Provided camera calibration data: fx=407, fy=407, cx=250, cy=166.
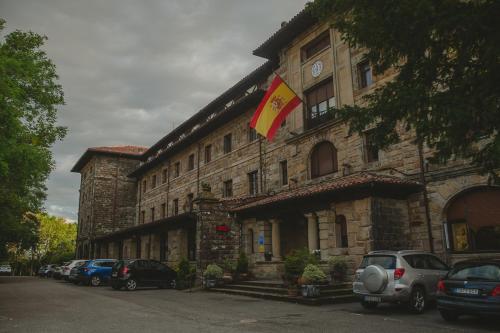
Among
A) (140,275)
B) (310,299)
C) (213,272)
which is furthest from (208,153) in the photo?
(310,299)

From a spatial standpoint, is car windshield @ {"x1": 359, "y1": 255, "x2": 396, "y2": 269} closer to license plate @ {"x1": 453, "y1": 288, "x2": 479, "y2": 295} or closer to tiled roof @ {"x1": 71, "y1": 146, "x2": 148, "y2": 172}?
license plate @ {"x1": 453, "y1": 288, "x2": 479, "y2": 295}

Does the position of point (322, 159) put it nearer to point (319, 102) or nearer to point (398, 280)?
point (319, 102)

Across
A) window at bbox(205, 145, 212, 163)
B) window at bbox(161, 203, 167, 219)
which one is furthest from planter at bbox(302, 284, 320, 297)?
window at bbox(161, 203, 167, 219)

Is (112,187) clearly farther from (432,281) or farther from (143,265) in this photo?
(432,281)

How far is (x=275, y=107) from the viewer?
16984 millimetres

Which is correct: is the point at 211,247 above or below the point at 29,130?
below

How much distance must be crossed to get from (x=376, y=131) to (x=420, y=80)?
1.26 meters

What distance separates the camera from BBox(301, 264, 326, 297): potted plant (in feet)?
39.6

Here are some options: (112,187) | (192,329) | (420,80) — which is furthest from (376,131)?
(112,187)

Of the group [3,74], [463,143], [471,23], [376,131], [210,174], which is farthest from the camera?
[210,174]

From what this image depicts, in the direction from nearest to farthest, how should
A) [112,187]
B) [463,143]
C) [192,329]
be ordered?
[463,143], [192,329], [112,187]

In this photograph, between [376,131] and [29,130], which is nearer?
[376,131]

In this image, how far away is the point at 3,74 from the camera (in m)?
10.2

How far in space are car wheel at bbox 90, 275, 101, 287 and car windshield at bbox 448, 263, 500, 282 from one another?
64.3 ft
